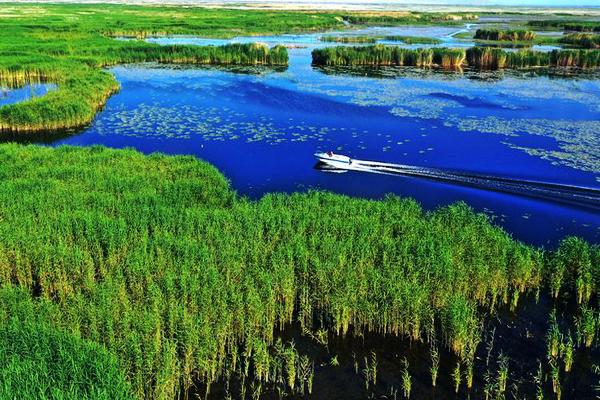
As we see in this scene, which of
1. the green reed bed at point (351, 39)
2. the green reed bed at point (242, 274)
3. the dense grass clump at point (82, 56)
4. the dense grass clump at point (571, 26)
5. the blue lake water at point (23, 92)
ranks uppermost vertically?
the dense grass clump at point (571, 26)

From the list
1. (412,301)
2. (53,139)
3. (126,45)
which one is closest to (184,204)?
(412,301)

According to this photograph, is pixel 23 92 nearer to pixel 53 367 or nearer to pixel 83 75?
pixel 83 75

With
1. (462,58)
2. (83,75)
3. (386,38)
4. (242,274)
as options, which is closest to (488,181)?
(242,274)

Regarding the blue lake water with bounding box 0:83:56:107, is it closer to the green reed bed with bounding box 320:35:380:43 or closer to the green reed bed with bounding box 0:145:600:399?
the green reed bed with bounding box 0:145:600:399

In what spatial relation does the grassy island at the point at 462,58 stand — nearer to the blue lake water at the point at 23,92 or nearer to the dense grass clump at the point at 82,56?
the dense grass clump at the point at 82,56

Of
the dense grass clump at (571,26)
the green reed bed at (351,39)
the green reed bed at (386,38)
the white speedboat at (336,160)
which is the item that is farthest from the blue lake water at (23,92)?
the dense grass clump at (571,26)

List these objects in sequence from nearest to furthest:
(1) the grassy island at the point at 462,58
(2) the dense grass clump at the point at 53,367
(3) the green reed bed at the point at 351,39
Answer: (2) the dense grass clump at the point at 53,367
(1) the grassy island at the point at 462,58
(3) the green reed bed at the point at 351,39
